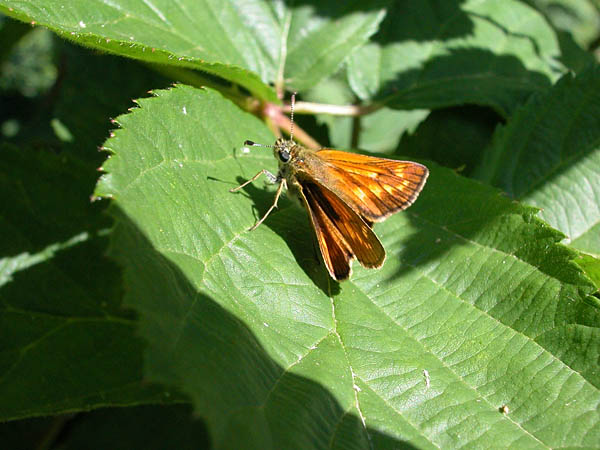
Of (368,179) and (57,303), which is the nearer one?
(368,179)

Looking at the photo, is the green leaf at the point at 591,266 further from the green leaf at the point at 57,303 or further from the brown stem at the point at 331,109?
the green leaf at the point at 57,303

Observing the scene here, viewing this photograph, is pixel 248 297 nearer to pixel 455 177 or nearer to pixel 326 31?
pixel 455 177

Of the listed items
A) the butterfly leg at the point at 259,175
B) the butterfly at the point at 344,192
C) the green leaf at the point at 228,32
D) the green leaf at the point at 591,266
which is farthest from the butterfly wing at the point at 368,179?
the green leaf at the point at 591,266

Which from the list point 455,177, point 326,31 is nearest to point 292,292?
point 455,177

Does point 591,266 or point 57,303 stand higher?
point 57,303

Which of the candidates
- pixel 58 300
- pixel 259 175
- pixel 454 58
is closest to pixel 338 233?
pixel 259 175

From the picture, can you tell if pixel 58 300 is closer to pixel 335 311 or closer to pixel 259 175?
pixel 259 175

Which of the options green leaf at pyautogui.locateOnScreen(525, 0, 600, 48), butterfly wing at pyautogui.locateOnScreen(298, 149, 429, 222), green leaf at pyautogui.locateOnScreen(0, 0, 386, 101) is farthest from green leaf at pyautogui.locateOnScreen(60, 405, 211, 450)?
green leaf at pyautogui.locateOnScreen(525, 0, 600, 48)
